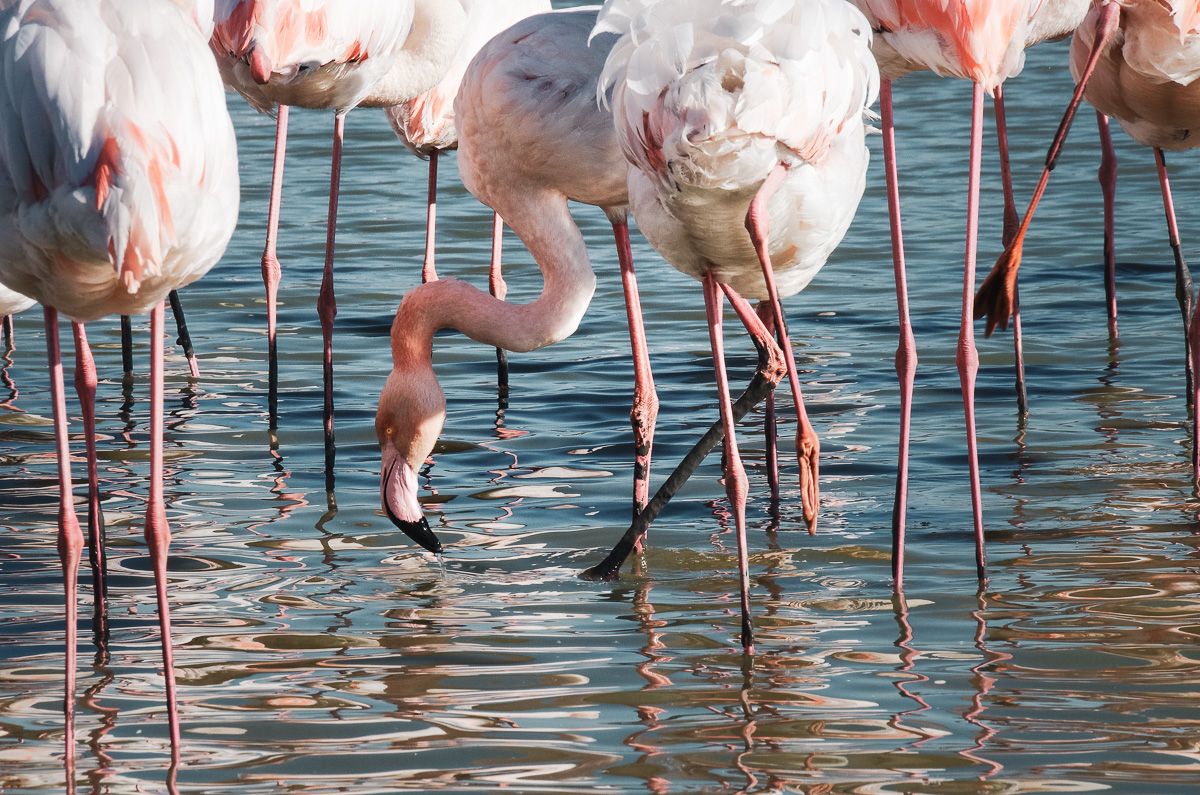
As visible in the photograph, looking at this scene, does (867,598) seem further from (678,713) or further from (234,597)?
(234,597)

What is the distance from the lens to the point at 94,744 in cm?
410

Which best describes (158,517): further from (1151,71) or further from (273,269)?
(1151,71)

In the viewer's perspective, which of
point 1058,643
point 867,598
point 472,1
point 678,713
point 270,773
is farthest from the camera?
point 472,1

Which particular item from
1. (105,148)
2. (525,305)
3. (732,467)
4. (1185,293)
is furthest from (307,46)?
(1185,293)

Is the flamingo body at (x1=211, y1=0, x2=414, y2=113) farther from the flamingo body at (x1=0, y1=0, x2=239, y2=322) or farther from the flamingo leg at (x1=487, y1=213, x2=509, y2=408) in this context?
the flamingo body at (x1=0, y1=0, x2=239, y2=322)

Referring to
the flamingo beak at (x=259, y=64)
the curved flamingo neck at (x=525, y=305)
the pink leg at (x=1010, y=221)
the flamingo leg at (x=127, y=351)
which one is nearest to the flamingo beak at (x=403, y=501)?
the curved flamingo neck at (x=525, y=305)

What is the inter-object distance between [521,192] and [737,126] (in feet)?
5.01

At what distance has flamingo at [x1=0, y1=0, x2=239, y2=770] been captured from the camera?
12.5 ft

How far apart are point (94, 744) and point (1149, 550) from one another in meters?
3.09

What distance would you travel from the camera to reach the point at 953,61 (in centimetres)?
475

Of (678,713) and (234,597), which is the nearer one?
(678,713)

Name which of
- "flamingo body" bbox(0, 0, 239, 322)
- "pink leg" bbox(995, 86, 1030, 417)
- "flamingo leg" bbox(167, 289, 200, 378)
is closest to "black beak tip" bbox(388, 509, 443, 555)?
"flamingo body" bbox(0, 0, 239, 322)

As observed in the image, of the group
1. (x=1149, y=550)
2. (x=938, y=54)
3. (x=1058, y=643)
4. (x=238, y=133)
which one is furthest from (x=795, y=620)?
(x=238, y=133)

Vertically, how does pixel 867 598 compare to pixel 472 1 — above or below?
below
